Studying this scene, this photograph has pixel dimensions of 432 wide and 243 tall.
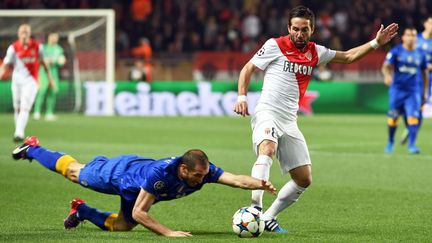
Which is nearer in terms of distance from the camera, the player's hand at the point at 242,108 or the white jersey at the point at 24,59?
the player's hand at the point at 242,108

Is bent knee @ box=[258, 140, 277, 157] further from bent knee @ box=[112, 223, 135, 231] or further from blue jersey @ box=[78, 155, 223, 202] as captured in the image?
bent knee @ box=[112, 223, 135, 231]

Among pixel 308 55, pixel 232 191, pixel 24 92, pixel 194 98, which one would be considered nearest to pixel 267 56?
pixel 308 55

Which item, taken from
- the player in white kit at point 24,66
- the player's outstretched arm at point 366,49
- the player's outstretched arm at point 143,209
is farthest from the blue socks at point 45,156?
the player in white kit at point 24,66

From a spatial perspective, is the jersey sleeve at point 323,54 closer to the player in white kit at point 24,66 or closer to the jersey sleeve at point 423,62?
the jersey sleeve at point 423,62

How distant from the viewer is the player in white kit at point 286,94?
903 centimetres

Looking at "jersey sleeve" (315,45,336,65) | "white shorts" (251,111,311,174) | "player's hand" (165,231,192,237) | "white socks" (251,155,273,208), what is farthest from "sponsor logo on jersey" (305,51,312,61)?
"player's hand" (165,231,192,237)

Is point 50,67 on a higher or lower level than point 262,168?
lower

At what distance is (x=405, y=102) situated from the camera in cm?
1822

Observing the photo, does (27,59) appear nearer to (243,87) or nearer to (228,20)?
(243,87)

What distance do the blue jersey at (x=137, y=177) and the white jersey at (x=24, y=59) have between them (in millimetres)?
10997

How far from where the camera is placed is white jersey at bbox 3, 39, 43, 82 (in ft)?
65.1

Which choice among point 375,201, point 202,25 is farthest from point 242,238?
point 202,25

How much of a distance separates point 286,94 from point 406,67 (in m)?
9.30

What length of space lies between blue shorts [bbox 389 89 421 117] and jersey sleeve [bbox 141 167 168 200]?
1050cm
